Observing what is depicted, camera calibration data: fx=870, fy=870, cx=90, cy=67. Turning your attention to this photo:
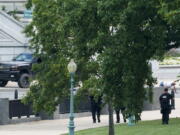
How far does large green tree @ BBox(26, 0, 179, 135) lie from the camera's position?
19609mm

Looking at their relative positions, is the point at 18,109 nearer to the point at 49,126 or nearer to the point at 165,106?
the point at 49,126

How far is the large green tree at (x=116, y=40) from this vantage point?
64.3ft

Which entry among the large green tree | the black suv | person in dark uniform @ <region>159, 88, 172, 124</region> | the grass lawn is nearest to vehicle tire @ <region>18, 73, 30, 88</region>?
the black suv

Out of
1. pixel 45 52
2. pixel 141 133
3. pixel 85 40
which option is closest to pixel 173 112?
pixel 141 133

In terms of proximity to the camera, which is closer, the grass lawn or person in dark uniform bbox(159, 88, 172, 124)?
the grass lawn

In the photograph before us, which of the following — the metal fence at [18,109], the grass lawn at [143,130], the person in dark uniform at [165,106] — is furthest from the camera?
the metal fence at [18,109]

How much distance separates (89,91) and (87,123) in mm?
10146

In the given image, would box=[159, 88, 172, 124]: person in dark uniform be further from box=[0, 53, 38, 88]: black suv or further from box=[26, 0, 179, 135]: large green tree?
box=[0, 53, 38, 88]: black suv

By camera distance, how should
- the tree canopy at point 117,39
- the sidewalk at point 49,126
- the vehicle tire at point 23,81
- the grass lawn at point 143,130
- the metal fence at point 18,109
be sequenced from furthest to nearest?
the vehicle tire at point 23,81
the metal fence at point 18,109
the sidewalk at point 49,126
the grass lawn at point 143,130
the tree canopy at point 117,39

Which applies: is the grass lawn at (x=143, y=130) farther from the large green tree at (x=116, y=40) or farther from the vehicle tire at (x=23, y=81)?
the vehicle tire at (x=23, y=81)

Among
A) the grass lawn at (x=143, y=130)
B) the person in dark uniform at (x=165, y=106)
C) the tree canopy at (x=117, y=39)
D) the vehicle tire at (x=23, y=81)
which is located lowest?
the grass lawn at (x=143, y=130)

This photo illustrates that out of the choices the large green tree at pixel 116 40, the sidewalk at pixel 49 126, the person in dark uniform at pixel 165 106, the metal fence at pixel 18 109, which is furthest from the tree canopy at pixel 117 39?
the metal fence at pixel 18 109

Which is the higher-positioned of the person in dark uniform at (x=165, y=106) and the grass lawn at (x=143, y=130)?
the person in dark uniform at (x=165, y=106)

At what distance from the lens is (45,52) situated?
2489 centimetres
